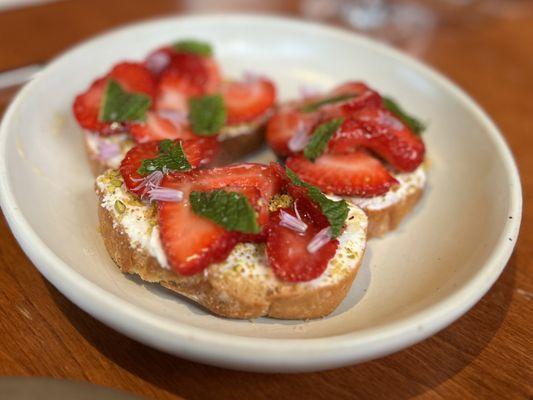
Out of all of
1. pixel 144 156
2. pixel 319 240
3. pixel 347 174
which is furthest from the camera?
pixel 347 174

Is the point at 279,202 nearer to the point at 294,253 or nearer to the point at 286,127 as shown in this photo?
the point at 294,253

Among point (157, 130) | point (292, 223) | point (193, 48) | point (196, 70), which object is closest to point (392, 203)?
point (292, 223)

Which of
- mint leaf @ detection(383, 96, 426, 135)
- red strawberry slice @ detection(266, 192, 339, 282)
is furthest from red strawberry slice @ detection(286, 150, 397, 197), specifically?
red strawberry slice @ detection(266, 192, 339, 282)

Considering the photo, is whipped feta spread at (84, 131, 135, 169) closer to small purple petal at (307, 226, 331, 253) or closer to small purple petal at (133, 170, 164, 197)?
small purple petal at (133, 170, 164, 197)

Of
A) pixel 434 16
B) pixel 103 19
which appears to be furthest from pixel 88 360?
pixel 434 16

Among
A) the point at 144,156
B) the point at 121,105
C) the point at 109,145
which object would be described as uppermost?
the point at 144,156

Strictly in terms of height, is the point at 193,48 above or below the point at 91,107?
above

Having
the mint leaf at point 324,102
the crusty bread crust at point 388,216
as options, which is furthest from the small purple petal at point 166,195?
the mint leaf at point 324,102
